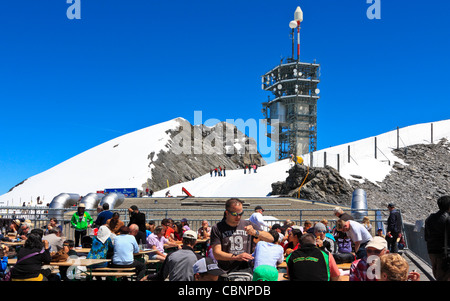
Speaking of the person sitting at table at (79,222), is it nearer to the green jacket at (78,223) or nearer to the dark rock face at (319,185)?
the green jacket at (78,223)

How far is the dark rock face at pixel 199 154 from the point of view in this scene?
89.2 meters

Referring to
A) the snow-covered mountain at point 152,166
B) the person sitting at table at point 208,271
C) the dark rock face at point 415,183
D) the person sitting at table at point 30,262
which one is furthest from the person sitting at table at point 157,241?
the snow-covered mountain at point 152,166

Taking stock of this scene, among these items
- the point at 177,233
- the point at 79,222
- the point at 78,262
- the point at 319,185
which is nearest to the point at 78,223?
the point at 79,222

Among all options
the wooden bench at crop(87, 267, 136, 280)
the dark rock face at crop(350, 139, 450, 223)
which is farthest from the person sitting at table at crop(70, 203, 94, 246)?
the dark rock face at crop(350, 139, 450, 223)

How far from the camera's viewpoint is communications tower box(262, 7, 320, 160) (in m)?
80.6

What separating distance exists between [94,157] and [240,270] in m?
110

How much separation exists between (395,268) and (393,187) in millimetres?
42529

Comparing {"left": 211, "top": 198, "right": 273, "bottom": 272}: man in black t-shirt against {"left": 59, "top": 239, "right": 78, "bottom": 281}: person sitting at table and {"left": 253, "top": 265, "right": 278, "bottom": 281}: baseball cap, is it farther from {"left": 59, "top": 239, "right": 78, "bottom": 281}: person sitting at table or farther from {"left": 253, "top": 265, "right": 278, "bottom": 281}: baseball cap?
{"left": 59, "top": 239, "right": 78, "bottom": 281}: person sitting at table

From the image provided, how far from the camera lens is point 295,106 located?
8144 cm

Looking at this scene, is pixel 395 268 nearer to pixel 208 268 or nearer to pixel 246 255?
pixel 246 255

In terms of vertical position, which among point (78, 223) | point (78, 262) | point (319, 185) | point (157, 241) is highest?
point (319, 185)
